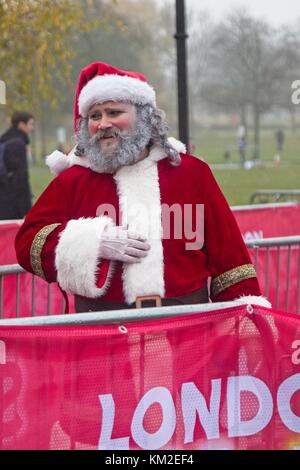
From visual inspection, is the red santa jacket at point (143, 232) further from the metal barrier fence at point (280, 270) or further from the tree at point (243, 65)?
the tree at point (243, 65)

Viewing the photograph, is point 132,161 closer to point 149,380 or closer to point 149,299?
point 149,299

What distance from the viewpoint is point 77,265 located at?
3.67 meters

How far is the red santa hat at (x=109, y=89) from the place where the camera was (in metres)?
3.94

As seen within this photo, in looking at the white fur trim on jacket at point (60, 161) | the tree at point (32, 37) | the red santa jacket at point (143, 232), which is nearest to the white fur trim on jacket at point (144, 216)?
the red santa jacket at point (143, 232)

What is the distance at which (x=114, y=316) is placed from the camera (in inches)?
127

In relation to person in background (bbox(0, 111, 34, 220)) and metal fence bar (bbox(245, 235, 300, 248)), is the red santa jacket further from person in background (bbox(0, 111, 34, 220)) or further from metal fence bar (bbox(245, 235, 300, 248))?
person in background (bbox(0, 111, 34, 220))

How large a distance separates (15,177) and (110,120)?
5.41 meters

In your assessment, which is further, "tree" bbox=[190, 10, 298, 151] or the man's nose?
"tree" bbox=[190, 10, 298, 151]

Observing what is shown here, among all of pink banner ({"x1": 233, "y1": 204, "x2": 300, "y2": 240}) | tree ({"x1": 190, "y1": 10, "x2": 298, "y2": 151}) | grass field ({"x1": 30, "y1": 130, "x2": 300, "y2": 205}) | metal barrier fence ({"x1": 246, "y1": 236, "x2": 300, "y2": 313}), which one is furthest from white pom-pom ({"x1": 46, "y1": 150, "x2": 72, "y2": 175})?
tree ({"x1": 190, "y1": 10, "x2": 298, "y2": 151})

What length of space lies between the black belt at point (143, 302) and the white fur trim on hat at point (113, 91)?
2.81 ft

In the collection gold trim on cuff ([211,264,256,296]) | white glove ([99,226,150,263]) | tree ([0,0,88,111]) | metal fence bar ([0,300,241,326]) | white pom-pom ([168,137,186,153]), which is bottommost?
metal fence bar ([0,300,241,326])

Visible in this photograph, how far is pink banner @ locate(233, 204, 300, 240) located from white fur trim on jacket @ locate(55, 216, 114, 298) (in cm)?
440

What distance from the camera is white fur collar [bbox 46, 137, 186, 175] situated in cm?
398

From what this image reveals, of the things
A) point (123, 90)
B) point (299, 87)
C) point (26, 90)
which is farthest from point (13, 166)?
point (123, 90)
